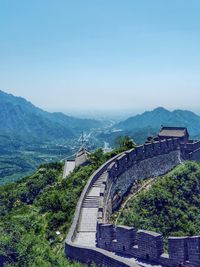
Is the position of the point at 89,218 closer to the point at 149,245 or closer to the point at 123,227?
the point at 123,227

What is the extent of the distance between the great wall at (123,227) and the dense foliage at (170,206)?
100cm

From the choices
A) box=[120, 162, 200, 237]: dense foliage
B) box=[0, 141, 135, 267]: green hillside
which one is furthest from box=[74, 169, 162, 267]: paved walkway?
box=[120, 162, 200, 237]: dense foliage

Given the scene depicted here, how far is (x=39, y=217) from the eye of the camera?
21.0m

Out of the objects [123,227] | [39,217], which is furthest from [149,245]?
[39,217]

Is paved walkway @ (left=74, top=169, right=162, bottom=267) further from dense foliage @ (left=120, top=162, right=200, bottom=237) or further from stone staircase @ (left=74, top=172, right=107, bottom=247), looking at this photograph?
dense foliage @ (left=120, top=162, right=200, bottom=237)

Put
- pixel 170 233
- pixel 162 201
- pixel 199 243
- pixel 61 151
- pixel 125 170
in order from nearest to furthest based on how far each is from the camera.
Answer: pixel 199 243, pixel 170 233, pixel 162 201, pixel 125 170, pixel 61 151

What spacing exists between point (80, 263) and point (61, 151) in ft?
608

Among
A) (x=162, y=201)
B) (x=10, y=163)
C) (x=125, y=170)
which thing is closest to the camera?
(x=162, y=201)

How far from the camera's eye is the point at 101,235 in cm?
1520

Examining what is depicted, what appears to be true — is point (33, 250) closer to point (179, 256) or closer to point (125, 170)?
point (179, 256)

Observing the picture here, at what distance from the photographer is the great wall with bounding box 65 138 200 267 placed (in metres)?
11.8

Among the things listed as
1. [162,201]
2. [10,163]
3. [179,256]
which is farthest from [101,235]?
[10,163]

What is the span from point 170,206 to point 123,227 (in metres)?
10.2

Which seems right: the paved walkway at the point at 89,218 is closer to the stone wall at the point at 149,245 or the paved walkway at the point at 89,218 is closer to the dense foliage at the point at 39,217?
the dense foliage at the point at 39,217
